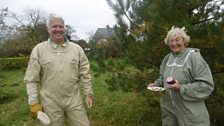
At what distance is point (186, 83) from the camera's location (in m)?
3.51

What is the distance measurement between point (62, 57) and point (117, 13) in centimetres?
144

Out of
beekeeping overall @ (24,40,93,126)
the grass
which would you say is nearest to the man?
beekeeping overall @ (24,40,93,126)

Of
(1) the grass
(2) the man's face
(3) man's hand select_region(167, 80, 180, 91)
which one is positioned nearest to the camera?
(3) man's hand select_region(167, 80, 180, 91)

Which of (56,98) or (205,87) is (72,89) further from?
(205,87)

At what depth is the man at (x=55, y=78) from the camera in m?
3.89

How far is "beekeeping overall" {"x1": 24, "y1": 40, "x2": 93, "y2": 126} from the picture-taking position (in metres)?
3.90

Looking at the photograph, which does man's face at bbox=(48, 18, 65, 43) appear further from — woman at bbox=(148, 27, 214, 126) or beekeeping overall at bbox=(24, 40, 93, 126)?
woman at bbox=(148, 27, 214, 126)

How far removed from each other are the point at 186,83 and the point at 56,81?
4.32 ft

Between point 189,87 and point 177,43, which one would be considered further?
point 177,43

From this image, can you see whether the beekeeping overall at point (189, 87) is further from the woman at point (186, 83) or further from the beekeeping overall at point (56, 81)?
the beekeeping overall at point (56, 81)

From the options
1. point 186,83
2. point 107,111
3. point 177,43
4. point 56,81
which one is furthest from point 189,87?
point 107,111

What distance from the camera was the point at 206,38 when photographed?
4.80m

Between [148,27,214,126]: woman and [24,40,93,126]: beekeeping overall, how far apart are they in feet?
3.21

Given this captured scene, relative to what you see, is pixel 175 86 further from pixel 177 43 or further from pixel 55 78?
pixel 55 78
